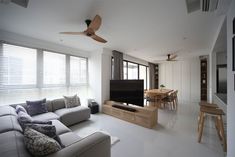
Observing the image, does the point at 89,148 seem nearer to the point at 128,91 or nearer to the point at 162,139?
the point at 162,139

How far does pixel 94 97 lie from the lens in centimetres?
471

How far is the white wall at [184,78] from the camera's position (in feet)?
22.1

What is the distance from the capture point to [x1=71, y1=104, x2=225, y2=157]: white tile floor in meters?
2.13

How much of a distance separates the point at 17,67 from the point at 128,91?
328cm

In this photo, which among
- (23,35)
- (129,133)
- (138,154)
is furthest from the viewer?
(23,35)

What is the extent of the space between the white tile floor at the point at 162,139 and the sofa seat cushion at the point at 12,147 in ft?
4.74

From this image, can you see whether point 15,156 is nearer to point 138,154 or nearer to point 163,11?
point 138,154

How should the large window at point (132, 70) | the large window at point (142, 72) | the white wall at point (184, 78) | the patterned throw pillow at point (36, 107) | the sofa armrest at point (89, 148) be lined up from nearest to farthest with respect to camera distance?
1. the sofa armrest at point (89, 148)
2. the patterned throw pillow at point (36, 107)
3. the large window at point (132, 70)
4. the white wall at point (184, 78)
5. the large window at point (142, 72)

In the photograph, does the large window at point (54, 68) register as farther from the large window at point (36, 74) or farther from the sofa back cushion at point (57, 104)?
the sofa back cushion at point (57, 104)

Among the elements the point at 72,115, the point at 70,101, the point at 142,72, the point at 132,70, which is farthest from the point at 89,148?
the point at 142,72

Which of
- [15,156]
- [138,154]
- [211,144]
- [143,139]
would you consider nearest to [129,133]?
[143,139]

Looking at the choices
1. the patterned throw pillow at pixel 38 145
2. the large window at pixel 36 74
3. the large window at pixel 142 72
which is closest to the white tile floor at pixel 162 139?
the patterned throw pillow at pixel 38 145

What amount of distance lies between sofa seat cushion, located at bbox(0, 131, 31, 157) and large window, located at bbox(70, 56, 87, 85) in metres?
3.23

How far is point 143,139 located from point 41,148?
208cm
